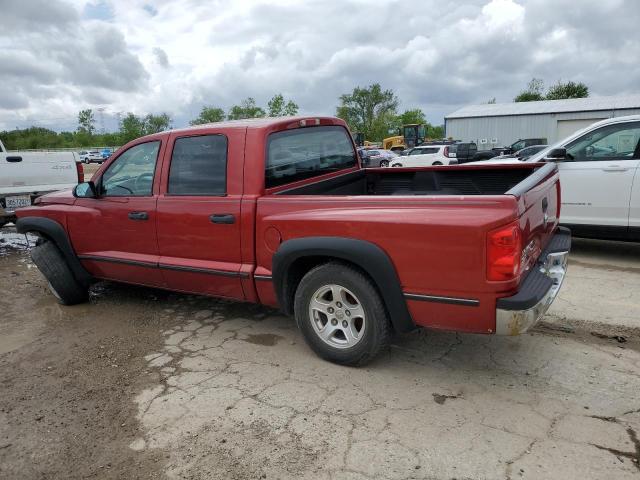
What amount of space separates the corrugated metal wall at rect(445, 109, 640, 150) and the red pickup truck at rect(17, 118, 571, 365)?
127 feet

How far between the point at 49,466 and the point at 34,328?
2.35m

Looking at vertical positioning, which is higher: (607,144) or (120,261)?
(607,144)

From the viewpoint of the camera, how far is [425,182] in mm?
4785

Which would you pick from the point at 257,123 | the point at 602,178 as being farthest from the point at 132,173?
the point at 602,178

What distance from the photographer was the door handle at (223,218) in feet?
12.1

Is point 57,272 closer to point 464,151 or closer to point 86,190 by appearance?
point 86,190

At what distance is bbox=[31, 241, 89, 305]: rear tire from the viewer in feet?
16.2

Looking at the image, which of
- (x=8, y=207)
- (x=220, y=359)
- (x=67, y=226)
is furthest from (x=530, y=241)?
(x=8, y=207)

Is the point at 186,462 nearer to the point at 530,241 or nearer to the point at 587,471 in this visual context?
the point at 587,471

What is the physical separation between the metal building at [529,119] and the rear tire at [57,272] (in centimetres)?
3934

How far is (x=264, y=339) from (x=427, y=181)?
2160 mm

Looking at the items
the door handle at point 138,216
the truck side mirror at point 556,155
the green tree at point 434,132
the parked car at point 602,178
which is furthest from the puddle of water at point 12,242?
the green tree at point 434,132

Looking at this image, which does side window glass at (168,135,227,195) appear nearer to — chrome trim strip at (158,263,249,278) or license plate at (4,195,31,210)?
chrome trim strip at (158,263,249,278)

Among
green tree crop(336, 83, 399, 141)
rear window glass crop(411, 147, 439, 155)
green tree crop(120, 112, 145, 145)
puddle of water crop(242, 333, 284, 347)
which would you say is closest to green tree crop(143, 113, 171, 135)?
green tree crop(120, 112, 145, 145)
